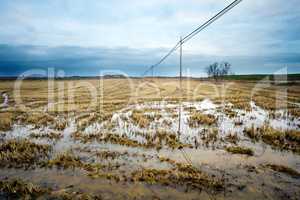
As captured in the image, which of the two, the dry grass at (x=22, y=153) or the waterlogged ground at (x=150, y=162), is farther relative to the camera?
the dry grass at (x=22, y=153)

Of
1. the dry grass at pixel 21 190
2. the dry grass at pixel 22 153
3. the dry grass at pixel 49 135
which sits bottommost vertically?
the dry grass at pixel 21 190

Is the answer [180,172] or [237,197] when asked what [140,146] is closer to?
[180,172]

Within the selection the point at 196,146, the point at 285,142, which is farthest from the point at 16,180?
the point at 285,142

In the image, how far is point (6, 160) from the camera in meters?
8.39

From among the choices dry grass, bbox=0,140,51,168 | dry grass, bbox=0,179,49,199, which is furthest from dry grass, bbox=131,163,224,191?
dry grass, bbox=0,140,51,168

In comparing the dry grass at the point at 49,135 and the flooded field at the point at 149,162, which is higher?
the dry grass at the point at 49,135

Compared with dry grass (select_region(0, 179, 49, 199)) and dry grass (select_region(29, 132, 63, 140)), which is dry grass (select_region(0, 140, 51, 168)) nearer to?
dry grass (select_region(29, 132, 63, 140))

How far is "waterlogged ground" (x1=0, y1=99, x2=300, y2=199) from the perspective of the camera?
6.32 metres

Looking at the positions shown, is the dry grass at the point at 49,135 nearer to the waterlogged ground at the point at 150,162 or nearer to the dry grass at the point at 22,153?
the waterlogged ground at the point at 150,162

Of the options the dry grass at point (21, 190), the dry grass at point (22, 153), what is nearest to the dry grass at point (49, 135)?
the dry grass at point (22, 153)

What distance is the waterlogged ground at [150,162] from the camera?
6.32m

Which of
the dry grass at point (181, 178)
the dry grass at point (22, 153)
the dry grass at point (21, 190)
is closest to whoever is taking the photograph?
the dry grass at point (21, 190)

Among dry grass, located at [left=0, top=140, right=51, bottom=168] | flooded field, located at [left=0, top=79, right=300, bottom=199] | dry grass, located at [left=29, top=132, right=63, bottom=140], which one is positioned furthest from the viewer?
dry grass, located at [left=29, top=132, right=63, bottom=140]

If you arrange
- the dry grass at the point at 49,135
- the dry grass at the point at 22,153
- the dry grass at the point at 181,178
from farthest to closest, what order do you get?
the dry grass at the point at 49,135
the dry grass at the point at 22,153
the dry grass at the point at 181,178
